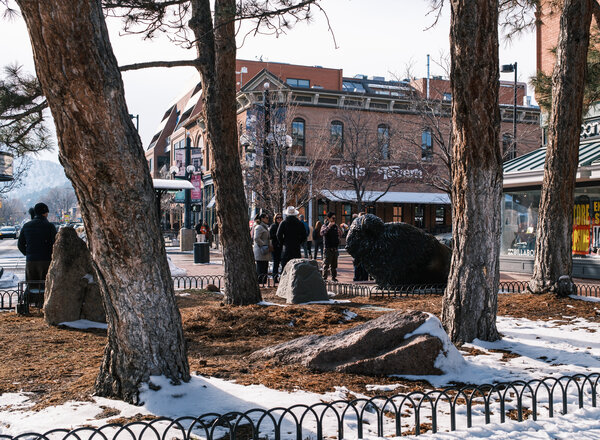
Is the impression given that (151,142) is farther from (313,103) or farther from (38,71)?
(38,71)

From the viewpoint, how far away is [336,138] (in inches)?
1387

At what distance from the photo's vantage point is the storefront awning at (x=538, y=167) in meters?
15.4

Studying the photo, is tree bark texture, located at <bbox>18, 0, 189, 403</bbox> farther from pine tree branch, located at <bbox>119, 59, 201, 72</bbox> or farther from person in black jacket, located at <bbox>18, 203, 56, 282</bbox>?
person in black jacket, located at <bbox>18, 203, 56, 282</bbox>

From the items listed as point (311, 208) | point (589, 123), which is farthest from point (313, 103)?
point (589, 123)

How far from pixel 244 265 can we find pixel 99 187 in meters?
5.03

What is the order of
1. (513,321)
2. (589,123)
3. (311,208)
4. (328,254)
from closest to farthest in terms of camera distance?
(513,321), (328,254), (589,123), (311,208)

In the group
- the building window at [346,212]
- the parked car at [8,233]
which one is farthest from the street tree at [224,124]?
the parked car at [8,233]

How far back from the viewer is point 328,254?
14.5 metres

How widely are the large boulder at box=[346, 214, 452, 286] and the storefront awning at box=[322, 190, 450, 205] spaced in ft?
69.3

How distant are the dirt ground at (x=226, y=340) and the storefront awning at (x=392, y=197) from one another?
2334 centimetres

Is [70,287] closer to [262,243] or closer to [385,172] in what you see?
[262,243]

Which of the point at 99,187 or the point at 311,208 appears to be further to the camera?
the point at 311,208

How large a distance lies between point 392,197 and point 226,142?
95.5 ft

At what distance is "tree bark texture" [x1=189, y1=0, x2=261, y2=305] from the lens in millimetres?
8836
